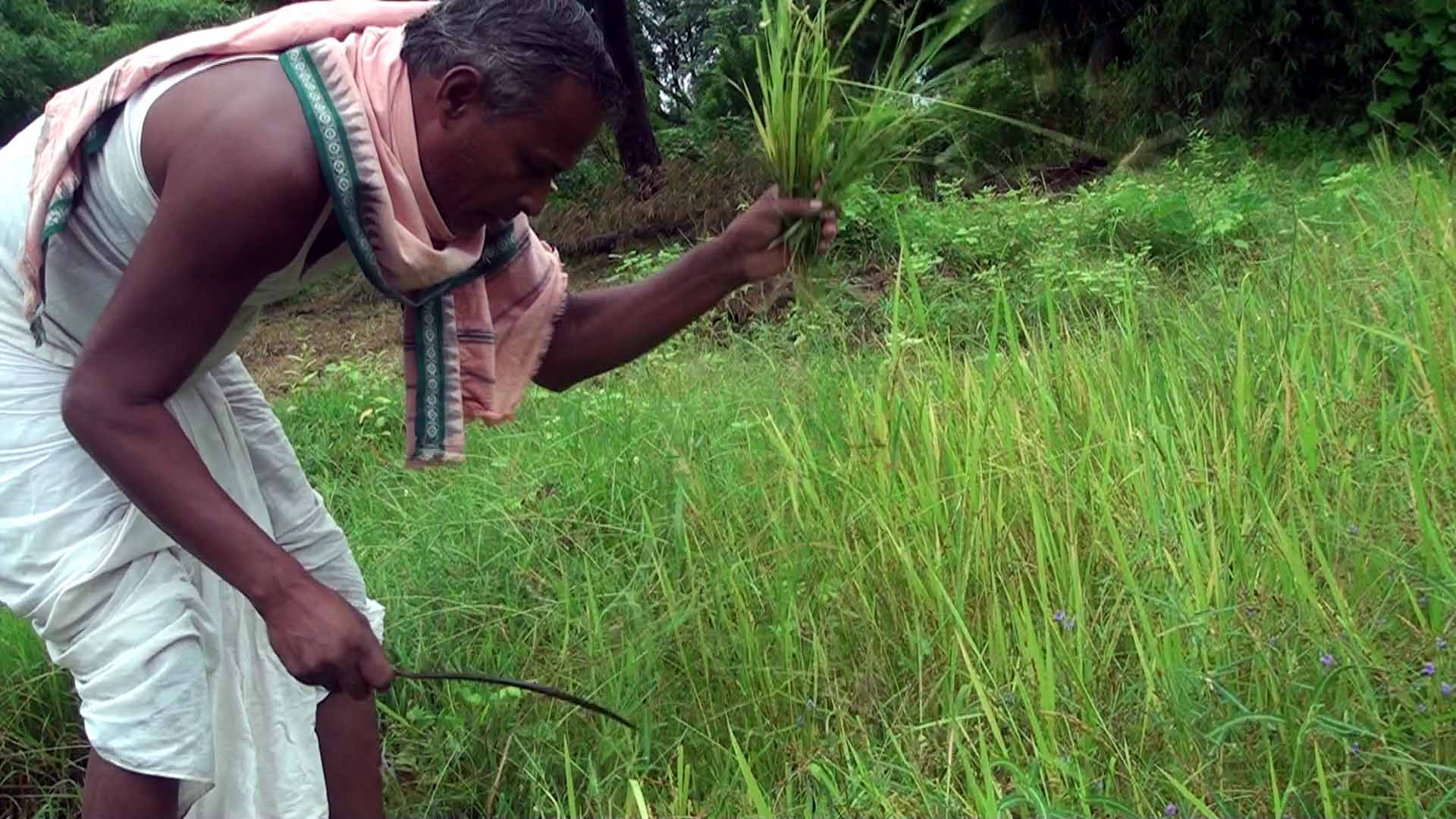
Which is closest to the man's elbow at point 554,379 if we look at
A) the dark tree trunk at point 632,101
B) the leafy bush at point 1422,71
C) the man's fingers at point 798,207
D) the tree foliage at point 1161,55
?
the man's fingers at point 798,207

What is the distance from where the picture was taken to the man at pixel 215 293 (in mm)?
1800

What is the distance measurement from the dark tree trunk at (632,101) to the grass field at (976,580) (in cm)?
603

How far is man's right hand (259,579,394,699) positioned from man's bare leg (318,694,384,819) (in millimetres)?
655

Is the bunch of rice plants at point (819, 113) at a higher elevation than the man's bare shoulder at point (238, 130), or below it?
below

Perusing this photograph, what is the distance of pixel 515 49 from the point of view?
187cm

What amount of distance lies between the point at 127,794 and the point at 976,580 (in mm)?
1381

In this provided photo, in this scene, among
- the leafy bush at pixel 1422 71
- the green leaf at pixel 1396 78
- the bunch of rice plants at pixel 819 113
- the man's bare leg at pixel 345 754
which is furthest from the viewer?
the green leaf at pixel 1396 78

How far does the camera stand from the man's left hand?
2.49 metres

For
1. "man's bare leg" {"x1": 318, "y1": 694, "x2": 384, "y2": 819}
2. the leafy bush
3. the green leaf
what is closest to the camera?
"man's bare leg" {"x1": 318, "y1": 694, "x2": 384, "y2": 819}

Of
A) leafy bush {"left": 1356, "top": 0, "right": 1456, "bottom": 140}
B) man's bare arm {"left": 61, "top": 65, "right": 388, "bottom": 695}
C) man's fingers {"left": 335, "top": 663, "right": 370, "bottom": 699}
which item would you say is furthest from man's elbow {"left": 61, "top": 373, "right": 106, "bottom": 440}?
leafy bush {"left": 1356, "top": 0, "right": 1456, "bottom": 140}

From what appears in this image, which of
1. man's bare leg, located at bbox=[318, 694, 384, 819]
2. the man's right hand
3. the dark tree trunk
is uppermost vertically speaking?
the man's right hand

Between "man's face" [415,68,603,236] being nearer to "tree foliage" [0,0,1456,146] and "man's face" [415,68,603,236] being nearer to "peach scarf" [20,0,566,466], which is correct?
"peach scarf" [20,0,566,466]

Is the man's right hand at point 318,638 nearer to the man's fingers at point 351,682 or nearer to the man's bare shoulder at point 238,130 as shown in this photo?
the man's fingers at point 351,682

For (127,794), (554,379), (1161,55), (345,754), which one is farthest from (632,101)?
(127,794)
